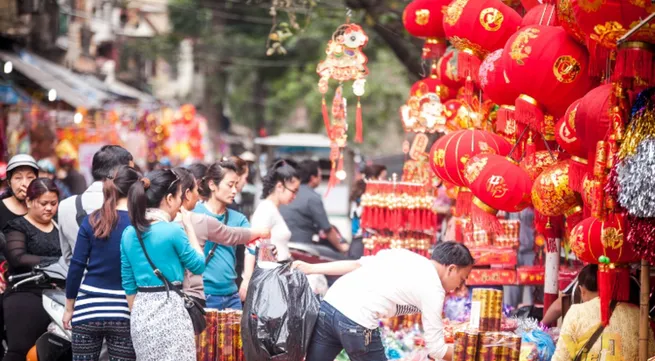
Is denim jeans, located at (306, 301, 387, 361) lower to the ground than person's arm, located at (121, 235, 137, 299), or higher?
lower

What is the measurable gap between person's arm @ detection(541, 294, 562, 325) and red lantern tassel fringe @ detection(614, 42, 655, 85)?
321cm

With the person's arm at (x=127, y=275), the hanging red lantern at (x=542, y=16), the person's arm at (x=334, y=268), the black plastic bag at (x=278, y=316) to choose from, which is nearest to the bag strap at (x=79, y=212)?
the person's arm at (x=127, y=275)

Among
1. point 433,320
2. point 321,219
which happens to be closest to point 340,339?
point 433,320

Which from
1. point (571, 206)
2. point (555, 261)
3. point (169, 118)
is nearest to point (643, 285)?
point (571, 206)

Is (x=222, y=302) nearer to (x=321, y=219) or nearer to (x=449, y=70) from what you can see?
(x=449, y=70)

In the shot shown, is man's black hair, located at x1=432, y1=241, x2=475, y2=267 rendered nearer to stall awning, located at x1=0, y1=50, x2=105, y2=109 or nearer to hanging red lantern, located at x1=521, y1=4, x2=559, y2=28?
hanging red lantern, located at x1=521, y1=4, x2=559, y2=28

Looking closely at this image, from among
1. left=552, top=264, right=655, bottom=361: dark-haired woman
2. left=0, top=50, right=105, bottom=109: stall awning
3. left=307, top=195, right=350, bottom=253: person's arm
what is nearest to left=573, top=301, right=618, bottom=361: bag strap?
left=552, top=264, right=655, bottom=361: dark-haired woman

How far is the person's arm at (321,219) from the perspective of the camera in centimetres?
1090

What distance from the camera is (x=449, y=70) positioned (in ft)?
27.9

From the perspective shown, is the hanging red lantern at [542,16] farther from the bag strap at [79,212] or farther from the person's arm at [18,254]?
the person's arm at [18,254]

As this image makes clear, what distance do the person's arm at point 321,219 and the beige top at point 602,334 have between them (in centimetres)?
513

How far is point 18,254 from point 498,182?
380 cm

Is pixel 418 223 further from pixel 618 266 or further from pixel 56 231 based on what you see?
pixel 618 266

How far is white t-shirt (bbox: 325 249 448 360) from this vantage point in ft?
18.9
